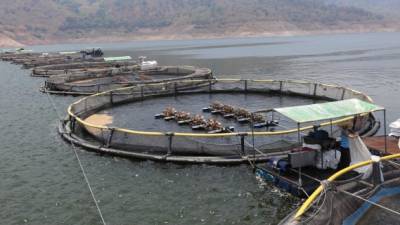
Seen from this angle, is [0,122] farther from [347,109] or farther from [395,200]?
[395,200]

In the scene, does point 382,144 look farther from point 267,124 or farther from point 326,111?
point 267,124

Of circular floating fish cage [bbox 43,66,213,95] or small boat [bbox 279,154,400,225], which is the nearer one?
small boat [bbox 279,154,400,225]

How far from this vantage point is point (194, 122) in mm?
32656

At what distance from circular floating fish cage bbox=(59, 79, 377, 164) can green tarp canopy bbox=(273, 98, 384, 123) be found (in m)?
2.66

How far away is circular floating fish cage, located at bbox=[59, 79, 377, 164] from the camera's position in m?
24.2

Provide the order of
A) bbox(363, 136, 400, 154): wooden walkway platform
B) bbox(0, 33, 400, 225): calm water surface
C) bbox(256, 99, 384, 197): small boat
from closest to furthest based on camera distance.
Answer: bbox(0, 33, 400, 225): calm water surface, bbox(256, 99, 384, 197): small boat, bbox(363, 136, 400, 154): wooden walkway platform

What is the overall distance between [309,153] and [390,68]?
69.6 m

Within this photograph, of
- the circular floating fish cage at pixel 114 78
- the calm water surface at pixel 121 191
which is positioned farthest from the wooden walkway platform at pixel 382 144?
the circular floating fish cage at pixel 114 78

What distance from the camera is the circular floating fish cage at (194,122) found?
24.2m

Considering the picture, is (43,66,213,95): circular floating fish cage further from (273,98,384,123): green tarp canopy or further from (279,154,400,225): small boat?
(279,154,400,225): small boat

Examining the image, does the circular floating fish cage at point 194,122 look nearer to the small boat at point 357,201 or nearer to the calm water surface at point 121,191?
the calm water surface at point 121,191

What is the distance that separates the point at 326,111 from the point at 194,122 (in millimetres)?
14109

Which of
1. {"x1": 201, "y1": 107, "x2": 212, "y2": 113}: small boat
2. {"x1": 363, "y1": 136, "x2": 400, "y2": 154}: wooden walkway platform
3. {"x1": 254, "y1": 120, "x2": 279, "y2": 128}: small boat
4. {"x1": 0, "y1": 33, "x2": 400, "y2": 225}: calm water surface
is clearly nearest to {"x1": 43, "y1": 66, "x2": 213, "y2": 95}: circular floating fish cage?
{"x1": 201, "y1": 107, "x2": 212, "y2": 113}: small boat

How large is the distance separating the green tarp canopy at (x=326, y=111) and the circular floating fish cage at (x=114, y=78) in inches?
1422
